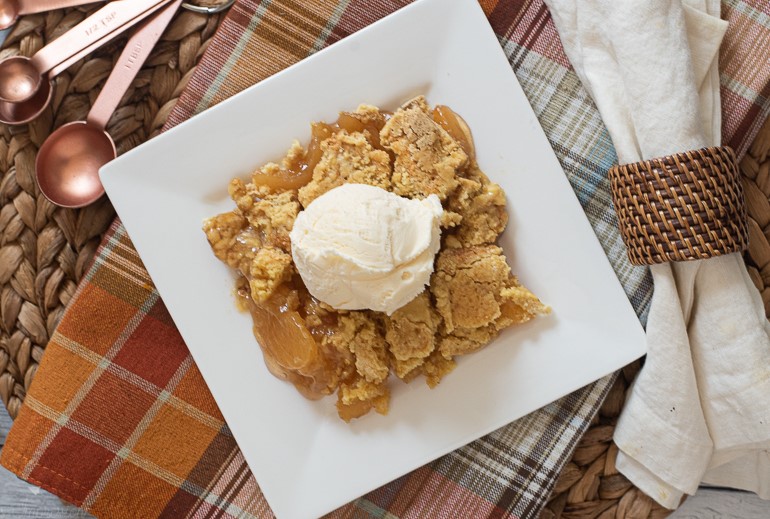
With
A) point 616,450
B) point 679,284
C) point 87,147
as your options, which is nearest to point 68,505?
point 87,147

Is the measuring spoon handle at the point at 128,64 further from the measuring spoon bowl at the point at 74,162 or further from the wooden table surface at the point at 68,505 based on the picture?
the wooden table surface at the point at 68,505

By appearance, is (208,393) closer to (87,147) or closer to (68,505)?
(68,505)

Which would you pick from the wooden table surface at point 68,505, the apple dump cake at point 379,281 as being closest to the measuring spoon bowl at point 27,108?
the apple dump cake at point 379,281

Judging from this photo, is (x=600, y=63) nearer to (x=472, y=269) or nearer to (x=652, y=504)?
(x=472, y=269)

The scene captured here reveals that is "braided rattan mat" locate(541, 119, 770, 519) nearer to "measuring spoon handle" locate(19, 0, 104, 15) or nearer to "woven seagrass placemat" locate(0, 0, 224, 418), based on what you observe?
"woven seagrass placemat" locate(0, 0, 224, 418)

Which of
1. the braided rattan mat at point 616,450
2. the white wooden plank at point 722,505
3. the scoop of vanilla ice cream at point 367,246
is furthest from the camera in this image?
the white wooden plank at point 722,505

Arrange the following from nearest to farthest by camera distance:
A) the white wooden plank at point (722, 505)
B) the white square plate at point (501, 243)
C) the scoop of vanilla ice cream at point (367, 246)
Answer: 1. the scoop of vanilla ice cream at point (367, 246)
2. the white square plate at point (501, 243)
3. the white wooden plank at point (722, 505)
